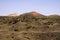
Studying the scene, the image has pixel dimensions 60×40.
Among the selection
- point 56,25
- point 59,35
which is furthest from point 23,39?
point 56,25

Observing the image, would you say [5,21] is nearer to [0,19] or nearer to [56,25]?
[0,19]

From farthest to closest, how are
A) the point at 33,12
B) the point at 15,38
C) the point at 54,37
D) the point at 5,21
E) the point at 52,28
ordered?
the point at 33,12 → the point at 5,21 → the point at 52,28 → the point at 54,37 → the point at 15,38

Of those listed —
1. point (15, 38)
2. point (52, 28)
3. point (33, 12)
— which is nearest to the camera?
point (15, 38)

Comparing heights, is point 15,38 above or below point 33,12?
below

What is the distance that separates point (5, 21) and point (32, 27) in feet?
20.3

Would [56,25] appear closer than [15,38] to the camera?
No

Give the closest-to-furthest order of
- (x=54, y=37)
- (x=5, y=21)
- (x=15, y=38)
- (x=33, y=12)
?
(x=15, y=38), (x=54, y=37), (x=5, y=21), (x=33, y=12)

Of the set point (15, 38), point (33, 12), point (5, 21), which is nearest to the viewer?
point (15, 38)

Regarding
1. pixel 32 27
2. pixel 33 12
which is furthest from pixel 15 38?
pixel 33 12

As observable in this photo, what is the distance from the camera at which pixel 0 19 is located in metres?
27.8

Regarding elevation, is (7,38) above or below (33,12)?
below

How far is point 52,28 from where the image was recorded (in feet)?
70.4

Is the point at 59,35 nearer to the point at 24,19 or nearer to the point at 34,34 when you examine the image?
the point at 34,34

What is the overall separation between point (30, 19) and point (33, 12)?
558cm
